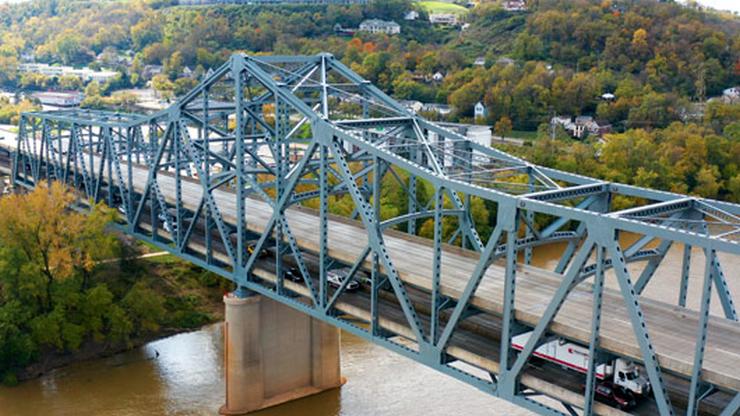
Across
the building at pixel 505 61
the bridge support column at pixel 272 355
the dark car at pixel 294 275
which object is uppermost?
the building at pixel 505 61

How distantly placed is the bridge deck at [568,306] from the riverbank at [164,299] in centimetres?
1463

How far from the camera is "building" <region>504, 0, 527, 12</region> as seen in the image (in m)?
177

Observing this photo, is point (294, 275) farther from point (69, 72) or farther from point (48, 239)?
point (69, 72)

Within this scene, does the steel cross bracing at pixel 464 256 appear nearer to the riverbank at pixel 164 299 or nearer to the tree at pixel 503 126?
the riverbank at pixel 164 299

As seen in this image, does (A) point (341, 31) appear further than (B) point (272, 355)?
Yes

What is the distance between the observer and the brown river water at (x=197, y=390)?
133 ft

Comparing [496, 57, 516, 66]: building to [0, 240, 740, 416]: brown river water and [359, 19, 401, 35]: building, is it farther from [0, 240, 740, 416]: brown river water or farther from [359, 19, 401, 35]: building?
[0, 240, 740, 416]: brown river water

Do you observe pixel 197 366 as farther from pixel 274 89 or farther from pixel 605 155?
pixel 605 155

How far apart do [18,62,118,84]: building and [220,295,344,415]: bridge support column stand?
12832 cm

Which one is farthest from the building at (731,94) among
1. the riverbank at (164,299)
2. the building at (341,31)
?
the riverbank at (164,299)

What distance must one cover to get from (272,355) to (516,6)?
149 m

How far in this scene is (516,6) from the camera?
178 m

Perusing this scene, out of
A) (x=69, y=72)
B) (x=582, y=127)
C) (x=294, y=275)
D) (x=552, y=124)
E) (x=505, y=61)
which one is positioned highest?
(x=505, y=61)

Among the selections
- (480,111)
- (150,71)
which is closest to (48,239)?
(480,111)
